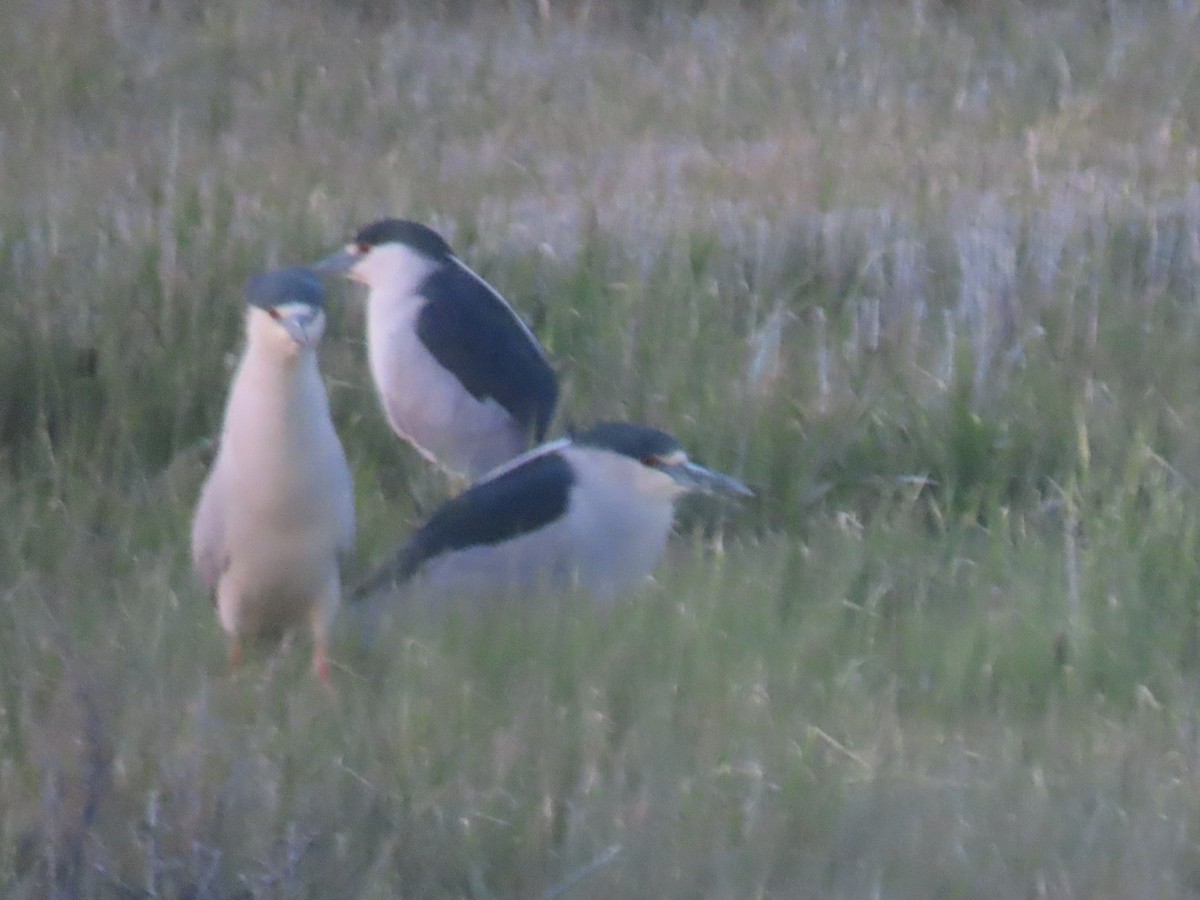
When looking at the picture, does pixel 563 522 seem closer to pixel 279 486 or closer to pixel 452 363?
pixel 279 486

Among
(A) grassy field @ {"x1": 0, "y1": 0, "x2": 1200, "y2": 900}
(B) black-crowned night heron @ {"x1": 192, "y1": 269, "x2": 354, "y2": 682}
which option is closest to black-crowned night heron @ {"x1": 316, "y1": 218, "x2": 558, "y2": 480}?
(A) grassy field @ {"x1": 0, "y1": 0, "x2": 1200, "y2": 900}

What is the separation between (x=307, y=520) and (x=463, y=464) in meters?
1.71

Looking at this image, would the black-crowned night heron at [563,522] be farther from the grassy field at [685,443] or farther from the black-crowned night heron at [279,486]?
the black-crowned night heron at [279,486]

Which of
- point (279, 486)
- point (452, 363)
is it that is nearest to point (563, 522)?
point (279, 486)

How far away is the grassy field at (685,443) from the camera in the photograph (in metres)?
2.96

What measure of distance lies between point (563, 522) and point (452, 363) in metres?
1.26

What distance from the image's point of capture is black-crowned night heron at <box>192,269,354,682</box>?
3836mm

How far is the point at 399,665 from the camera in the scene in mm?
3572

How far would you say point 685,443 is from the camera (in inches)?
200

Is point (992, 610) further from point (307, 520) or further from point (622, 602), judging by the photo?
point (307, 520)

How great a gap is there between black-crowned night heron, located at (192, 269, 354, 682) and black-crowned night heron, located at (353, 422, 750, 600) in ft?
1.07

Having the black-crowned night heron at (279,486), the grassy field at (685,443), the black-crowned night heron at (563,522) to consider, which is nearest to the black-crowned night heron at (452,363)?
the grassy field at (685,443)

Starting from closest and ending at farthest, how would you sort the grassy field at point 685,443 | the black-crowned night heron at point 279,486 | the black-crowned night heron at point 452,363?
the grassy field at point 685,443
the black-crowned night heron at point 279,486
the black-crowned night heron at point 452,363

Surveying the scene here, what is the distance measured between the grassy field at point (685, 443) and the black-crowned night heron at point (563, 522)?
Answer: 198 mm
